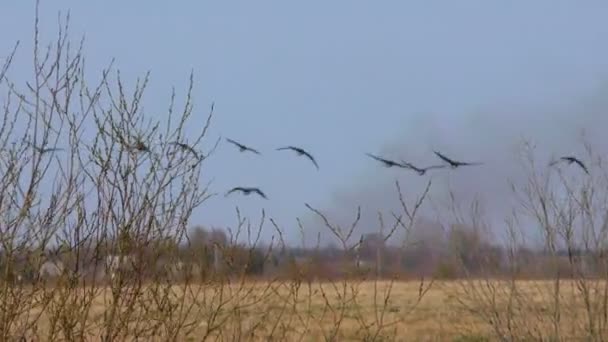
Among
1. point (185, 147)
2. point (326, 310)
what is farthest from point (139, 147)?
point (326, 310)

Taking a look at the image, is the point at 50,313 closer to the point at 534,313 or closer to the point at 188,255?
the point at 188,255

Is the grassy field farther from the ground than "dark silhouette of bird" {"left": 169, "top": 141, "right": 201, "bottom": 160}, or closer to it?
closer to it

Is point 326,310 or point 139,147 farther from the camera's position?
point 326,310

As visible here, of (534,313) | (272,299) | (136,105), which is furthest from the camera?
(534,313)

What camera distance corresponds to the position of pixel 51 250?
6098mm

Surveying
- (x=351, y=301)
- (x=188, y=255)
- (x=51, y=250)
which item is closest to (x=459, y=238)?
(x=351, y=301)

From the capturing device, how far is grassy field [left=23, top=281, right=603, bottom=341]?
6.07 metres

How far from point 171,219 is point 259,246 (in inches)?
22.9

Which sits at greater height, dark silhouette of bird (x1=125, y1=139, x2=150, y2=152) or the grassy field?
dark silhouette of bird (x1=125, y1=139, x2=150, y2=152)

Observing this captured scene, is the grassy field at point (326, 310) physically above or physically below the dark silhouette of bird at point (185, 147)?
below

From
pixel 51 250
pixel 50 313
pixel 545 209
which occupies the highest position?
pixel 545 209

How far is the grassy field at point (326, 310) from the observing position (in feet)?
19.9

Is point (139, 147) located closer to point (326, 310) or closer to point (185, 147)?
point (185, 147)

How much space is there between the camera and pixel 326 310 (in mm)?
6781
